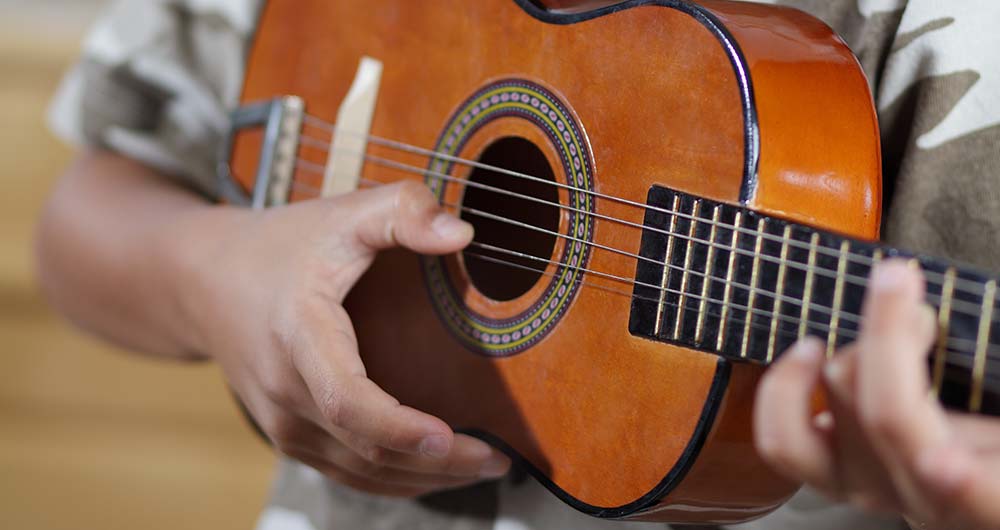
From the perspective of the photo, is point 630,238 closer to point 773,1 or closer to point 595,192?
point 595,192

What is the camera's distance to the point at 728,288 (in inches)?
18.5

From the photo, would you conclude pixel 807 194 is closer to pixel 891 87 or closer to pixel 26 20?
pixel 891 87

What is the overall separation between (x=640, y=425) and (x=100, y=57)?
0.74 m

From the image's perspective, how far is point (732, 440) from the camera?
50cm

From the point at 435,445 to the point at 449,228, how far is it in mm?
137

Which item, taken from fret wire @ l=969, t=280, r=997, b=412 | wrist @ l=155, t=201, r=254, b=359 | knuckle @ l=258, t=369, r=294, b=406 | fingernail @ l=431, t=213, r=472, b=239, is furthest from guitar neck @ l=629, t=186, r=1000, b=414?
wrist @ l=155, t=201, r=254, b=359

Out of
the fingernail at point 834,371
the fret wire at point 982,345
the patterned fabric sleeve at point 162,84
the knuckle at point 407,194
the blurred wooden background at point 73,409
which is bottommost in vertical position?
the blurred wooden background at point 73,409

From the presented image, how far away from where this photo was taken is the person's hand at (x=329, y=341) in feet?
1.85

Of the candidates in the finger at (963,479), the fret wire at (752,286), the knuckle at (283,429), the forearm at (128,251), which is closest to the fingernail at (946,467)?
the finger at (963,479)

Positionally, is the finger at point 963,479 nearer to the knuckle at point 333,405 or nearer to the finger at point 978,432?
the finger at point 978,432

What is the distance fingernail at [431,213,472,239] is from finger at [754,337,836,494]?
239 mm

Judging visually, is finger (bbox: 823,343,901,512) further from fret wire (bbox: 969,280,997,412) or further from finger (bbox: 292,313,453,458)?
finger (bbox: 292,313,453,458)

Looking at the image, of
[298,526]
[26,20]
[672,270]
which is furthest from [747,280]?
[26,20]

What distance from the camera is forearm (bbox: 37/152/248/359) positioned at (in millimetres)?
815
